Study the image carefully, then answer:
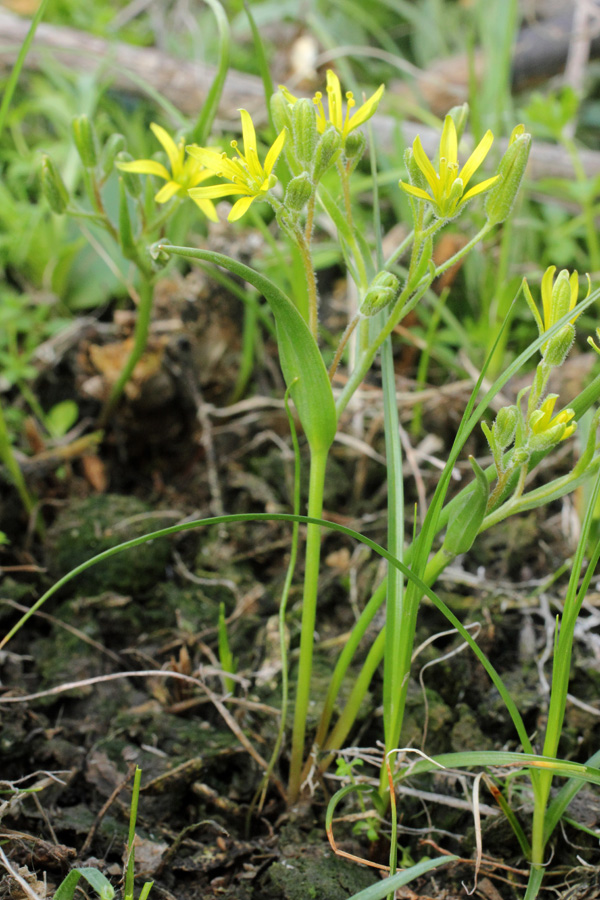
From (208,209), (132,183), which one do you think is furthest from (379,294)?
(132,183)

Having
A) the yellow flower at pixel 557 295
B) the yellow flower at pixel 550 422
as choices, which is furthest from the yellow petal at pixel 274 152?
the yellow flower at pixel 550 422

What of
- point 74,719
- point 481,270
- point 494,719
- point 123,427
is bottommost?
point 74,719

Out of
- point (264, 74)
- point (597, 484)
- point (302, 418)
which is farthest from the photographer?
point (264, 74)

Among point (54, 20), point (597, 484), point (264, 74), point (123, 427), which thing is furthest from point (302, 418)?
point (54, 20)

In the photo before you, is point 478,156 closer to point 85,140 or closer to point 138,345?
point 85,140

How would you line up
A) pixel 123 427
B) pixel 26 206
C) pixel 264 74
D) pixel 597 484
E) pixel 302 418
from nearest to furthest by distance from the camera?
pixel 597 484
pixel 302 418
pixel 264 74
pixel 123 427
pixel 26 206

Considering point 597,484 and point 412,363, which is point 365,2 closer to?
point 412,363

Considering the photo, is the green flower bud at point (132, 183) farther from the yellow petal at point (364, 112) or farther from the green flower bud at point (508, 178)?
the green flower bud at point (508, 178)
